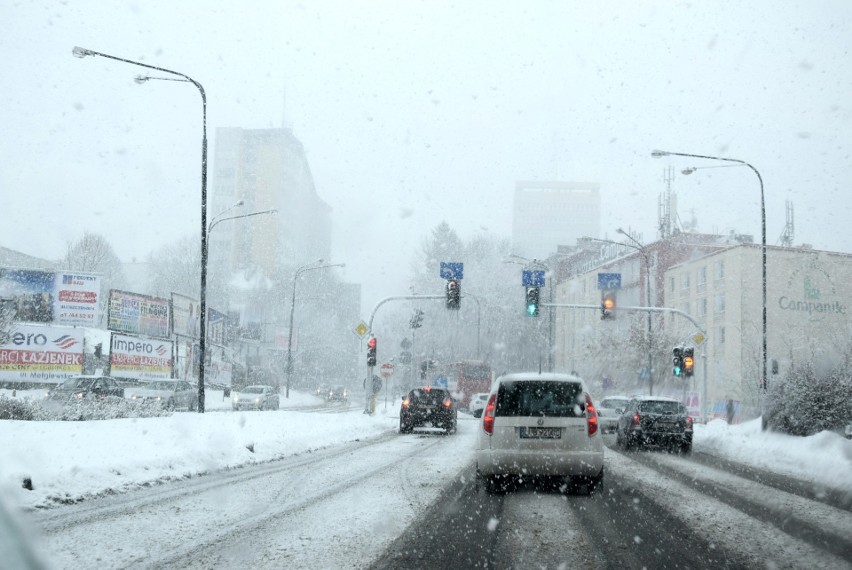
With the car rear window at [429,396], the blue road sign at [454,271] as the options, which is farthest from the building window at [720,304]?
the car rear window at [429,396]

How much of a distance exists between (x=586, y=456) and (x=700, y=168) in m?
20.9

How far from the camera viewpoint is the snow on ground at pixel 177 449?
1027 cm

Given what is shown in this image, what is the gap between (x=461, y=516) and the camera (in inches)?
351

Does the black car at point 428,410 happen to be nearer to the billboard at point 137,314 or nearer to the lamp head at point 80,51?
the lamp head at point 80,51

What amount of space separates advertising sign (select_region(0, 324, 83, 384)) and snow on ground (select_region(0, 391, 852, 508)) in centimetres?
2314

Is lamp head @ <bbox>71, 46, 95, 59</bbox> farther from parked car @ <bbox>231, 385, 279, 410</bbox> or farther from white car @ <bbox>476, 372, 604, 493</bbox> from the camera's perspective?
parked car @ <bbox>231, 385, 279, 410</bbox>

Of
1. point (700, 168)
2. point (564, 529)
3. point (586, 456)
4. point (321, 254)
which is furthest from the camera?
point (321, 254)

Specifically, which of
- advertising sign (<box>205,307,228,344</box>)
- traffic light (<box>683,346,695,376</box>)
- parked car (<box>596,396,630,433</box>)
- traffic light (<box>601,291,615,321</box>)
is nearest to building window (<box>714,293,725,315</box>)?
traffic light (<box>683,346,695,376</box>)

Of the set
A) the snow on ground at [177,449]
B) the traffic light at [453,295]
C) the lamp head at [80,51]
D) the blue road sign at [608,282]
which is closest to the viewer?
the snow on ground at [177,449]

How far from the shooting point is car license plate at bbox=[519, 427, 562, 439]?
1105 cm

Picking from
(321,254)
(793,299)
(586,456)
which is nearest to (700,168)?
(586,456)

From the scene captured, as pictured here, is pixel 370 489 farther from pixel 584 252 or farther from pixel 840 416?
pixel 584 252

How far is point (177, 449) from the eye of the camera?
13.8 meters

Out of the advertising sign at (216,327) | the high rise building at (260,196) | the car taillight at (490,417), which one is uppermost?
the high rise building at (260,196)
